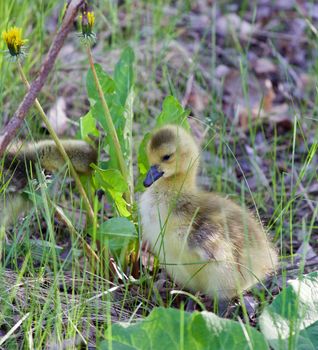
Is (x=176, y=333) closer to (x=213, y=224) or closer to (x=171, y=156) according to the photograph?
(x=213, y=224)

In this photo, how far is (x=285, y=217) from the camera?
Answer: 3.51 m

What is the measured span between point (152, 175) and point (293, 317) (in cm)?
74

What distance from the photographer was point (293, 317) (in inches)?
90.6

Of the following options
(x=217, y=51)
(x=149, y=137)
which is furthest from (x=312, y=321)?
(x=217, y=51)

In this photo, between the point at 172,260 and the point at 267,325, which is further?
the point at 172,260

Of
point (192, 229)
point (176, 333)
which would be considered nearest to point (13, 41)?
point (192, 229)

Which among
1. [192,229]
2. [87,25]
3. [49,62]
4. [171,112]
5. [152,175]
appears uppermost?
[87,25]

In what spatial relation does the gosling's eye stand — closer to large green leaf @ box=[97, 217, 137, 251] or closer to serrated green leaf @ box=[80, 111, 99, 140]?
large green leaf @ box=[97, 217, 137, 251]

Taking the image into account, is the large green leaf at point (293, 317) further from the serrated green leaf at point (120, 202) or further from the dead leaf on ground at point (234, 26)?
the dead leaf on ground at point (234, 26)

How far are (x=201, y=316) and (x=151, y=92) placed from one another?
209 centimetres

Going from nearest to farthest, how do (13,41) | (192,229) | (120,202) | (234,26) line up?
(13,41)
(192,229)
(120,202)
(234,26)

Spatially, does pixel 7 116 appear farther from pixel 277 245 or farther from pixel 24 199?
pixel 277 245

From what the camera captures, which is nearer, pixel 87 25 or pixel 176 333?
pixel 176 333

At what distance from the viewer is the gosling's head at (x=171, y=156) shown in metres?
2.73
